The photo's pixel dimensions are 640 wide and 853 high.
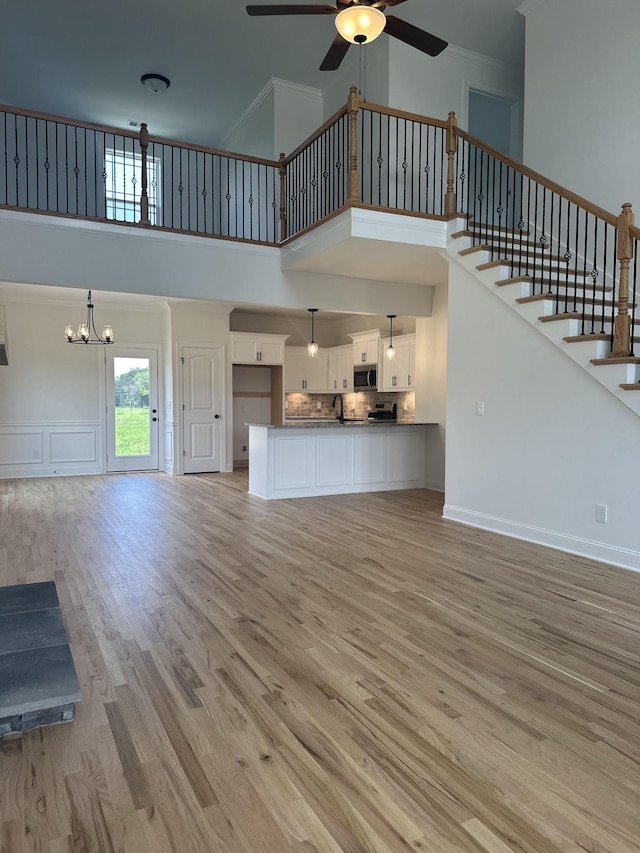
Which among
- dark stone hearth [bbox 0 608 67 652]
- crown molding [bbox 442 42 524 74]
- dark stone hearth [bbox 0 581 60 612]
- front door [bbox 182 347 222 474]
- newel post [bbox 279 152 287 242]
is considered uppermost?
crown molding [bbox 442 42 524 74]

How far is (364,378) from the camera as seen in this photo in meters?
10.2

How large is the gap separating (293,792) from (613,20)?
731 cm

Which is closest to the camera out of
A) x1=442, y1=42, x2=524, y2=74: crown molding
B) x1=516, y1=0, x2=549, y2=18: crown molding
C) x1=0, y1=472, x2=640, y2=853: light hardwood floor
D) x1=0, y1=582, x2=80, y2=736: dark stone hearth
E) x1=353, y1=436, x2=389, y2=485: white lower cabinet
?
x1=0, y1=472, x2=640, y2=853: light hardwood floor

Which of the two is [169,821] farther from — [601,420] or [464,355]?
[464,355]

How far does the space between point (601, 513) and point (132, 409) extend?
812 cm

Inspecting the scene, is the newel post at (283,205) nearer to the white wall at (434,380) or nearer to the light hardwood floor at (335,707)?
the white wall at (434,380)

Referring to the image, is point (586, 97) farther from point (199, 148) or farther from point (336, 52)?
point (199, 148)

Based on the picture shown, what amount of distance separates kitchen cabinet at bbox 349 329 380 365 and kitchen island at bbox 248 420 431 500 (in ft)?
6.53

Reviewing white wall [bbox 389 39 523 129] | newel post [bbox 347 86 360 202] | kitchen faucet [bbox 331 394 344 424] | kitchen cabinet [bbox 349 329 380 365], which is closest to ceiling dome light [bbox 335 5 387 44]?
newel post [bbox 347 86 360 202]

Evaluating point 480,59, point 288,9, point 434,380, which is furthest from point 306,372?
point 288,9

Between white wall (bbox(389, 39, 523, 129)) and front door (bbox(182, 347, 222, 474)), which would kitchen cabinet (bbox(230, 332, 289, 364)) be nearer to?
front door (bbox(182, 347, 222, 474))

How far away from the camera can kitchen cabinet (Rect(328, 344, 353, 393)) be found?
423 inches

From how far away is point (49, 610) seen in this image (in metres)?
3.01

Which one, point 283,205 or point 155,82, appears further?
point 155,82
